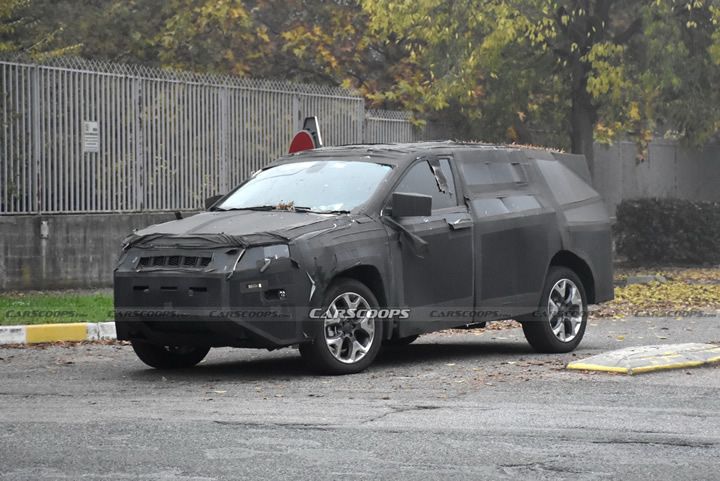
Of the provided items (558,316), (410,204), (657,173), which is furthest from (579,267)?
(657,173)

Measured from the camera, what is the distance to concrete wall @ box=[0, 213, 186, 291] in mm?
16969

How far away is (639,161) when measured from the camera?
3041 centimetres

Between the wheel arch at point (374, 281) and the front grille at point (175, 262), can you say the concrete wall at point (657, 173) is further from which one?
the front grille at point (175, 262)

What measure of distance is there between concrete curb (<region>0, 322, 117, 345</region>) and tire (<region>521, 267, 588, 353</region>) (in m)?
4.41

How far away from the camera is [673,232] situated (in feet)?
82.8

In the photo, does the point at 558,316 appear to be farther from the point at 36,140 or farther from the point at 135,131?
the point at 135,131

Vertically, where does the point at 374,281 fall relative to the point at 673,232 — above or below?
above

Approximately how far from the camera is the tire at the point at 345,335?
9.41 meters

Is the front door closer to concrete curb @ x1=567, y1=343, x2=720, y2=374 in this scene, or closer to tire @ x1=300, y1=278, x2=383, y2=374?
tire @ x1=300, y1=278, x2=383, y2=374

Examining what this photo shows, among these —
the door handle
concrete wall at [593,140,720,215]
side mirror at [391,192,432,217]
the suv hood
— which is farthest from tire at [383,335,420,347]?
concrete wall at [593,140,720,215]

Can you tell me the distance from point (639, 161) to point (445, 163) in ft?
67.2

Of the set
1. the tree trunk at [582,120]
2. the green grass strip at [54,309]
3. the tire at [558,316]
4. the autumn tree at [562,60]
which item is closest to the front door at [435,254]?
the tire at [558,316]

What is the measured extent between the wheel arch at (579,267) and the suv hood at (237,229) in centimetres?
277

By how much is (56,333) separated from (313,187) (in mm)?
3677
